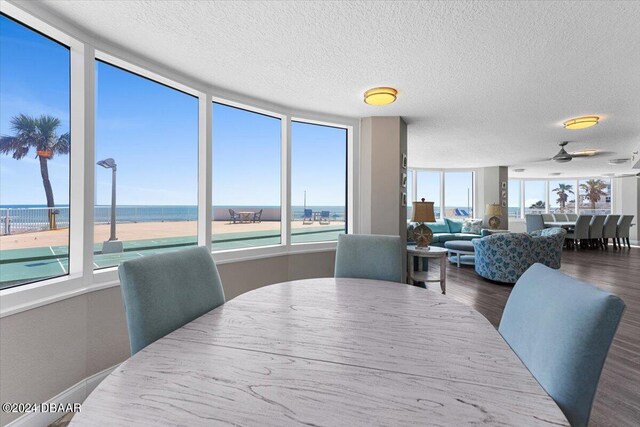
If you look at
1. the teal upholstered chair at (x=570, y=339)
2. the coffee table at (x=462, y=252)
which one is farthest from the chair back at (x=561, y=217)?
the teal upholstered chair at (x=570, y=339)

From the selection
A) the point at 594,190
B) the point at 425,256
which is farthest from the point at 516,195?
the point at 425,256

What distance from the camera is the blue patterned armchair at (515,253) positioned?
432cm

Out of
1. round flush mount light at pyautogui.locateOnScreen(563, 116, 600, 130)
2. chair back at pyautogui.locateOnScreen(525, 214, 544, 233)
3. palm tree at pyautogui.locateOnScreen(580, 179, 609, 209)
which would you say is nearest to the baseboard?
round flush mount light at pyautogui.locateOnScreen(563, 116, 600, 130)

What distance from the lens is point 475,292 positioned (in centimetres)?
403

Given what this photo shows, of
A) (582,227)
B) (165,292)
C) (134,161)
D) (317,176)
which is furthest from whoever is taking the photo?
(582,227)

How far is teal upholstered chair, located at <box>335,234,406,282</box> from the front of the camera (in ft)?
6.40

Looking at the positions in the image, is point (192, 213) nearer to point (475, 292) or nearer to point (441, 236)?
point (475, 292)

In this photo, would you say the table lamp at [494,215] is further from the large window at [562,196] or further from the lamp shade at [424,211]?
the lamp shade at [424,211]

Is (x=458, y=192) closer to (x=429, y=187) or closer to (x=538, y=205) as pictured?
(x=429, y=187)

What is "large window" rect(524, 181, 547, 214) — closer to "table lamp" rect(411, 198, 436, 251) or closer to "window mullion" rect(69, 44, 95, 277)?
"table lamp" rect(411, 198, 436, 251)

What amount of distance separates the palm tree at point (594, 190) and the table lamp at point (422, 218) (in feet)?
Result: 34.8

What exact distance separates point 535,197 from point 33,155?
13018 millimetres

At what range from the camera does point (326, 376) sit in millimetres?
748

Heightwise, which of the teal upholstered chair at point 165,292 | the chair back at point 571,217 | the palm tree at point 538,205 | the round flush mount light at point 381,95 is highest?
the round flush mount light at point 381,95
